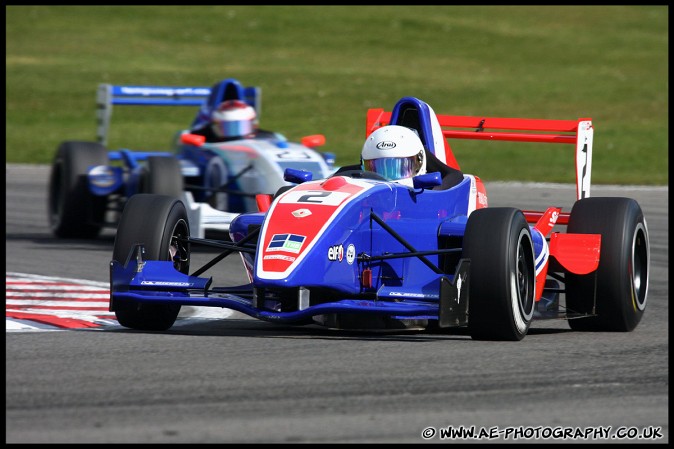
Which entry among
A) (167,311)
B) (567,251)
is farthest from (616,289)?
(167,311)

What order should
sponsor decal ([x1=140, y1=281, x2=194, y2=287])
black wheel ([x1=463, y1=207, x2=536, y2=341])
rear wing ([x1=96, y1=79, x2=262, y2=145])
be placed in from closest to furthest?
black wheel ([x1=463, y1=207, x2=536, y2=341]) → sponsor decal ([x1=140, y1=281, x2=194, y2=287]) → rear wing ([x1=96, y1=79, x2=262, y2=145])

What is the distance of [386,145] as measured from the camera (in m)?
9.43

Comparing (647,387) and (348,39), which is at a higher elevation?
(348,39)

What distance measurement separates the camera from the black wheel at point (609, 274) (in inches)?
368

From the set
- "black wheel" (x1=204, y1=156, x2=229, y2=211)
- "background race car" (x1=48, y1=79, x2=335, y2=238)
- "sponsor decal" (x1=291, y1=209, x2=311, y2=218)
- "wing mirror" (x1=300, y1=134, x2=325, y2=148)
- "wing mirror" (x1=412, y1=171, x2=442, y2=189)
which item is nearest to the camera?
→ "sponsor decal" (x1=291, y1=209, x2=311, y2=218)

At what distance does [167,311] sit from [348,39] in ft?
147

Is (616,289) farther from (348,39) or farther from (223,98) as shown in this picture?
(348,39)

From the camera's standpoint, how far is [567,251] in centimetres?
935

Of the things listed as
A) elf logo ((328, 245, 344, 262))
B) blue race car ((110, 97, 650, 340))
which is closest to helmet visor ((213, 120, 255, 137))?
blue race car ((110, 97, 650, 340))

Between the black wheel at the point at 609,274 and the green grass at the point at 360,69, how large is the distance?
14813 mm

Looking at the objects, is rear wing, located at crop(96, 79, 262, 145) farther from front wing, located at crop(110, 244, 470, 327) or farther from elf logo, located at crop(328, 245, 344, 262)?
elf logo, located at crop(328, 245, 344, 262)

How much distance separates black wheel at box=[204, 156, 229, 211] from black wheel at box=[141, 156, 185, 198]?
759 millimetres

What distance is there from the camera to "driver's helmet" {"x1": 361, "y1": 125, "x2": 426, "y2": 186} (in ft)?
30.9

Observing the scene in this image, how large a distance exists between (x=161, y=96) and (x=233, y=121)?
1.71 meters
